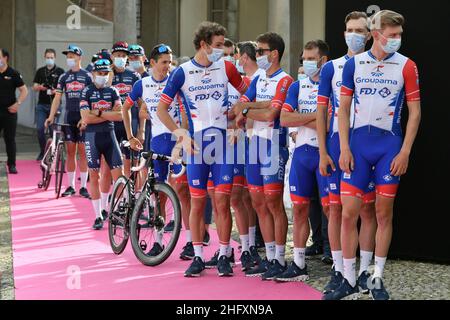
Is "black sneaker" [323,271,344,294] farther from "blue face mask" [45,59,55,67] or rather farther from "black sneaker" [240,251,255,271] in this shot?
"blue face mask" [45,59,55,67]

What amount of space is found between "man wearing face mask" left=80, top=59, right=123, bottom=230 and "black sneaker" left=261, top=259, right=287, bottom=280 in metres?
3.35

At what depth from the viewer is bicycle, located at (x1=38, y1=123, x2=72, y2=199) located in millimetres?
13711

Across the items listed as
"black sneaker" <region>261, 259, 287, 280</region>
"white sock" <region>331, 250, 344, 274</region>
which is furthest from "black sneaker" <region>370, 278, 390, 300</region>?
"black sneaker" <region>261, 259, 287, 280</region>

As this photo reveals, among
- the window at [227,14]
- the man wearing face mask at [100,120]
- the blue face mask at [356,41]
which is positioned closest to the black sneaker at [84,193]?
the man wearing face mask at [100,120]

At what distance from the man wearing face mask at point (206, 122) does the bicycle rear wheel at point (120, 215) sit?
1095 millimetres

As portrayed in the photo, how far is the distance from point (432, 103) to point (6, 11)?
19.9m

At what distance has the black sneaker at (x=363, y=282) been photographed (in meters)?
6.98

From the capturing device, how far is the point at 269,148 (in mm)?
7863

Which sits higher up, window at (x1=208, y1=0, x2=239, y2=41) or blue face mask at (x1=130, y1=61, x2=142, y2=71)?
window at (x1=208, y1=0, x2=239, y2=41)

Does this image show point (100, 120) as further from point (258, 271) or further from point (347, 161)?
point (347, 161)

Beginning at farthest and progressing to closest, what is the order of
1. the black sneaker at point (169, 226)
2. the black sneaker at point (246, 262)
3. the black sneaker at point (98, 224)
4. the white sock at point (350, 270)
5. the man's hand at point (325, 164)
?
the black sneaker at point (98, 224), the black sneaker at point (169, 226), the black sneaker at point (246, 262), the man's hand at point (325, 164), the white sock at point (350, 270)

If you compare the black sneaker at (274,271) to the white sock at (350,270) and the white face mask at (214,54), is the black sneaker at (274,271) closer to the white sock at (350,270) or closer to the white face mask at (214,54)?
the white sock at (350,270)

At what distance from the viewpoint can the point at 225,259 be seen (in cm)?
809
